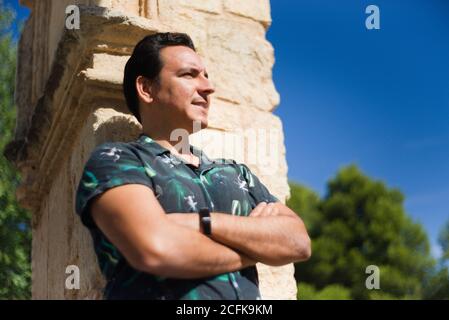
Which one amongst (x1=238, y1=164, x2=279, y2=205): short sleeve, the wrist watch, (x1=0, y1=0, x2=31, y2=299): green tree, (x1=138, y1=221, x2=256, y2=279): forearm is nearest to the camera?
(x1=138, y1=221, x2=256, y2=279): forearm

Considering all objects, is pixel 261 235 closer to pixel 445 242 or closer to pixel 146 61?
pixel 146 61

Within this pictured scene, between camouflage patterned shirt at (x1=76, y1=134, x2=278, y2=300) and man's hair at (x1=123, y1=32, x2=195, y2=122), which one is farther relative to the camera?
man's hair at (x1=123, y1=32, x2=195, y2=122)

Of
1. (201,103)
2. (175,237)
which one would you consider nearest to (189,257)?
(175,237)

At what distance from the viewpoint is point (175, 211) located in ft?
7.81

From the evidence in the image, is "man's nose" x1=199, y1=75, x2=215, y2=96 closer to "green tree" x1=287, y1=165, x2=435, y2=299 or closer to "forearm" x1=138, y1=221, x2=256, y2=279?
"forearm" x1=138, y1=221, x2=256, y2=279

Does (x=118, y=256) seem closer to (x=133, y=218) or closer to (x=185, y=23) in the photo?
(x=133, y=218)

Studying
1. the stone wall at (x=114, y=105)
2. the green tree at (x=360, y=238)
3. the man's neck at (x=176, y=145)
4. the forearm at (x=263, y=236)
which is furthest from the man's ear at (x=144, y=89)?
the green tree at (x=360, y=238)

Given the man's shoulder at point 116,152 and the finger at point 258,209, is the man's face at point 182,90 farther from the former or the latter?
the finger at point 258,209

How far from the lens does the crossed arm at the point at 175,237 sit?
2.15m

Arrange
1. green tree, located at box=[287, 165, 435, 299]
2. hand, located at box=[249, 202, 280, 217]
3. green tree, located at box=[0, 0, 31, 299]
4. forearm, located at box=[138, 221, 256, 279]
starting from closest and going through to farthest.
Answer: forearm, located at box=[138, 221, 256, 279] < hand, located at box=[249, 202, 280, 217] < green tree, located at box=[0, 0, 31, 299] < green tree, located at box=[287, 165, 435, 299]

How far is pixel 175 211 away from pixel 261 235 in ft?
0.99

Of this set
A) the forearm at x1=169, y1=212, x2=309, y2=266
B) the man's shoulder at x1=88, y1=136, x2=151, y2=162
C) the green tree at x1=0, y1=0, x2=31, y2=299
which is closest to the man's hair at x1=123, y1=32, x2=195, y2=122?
the man's shoulder at x1=88, y1=136, x2=151, y2=162

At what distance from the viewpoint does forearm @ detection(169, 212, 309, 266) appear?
2.30m

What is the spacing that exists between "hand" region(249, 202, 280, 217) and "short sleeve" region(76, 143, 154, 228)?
416 millimetres
